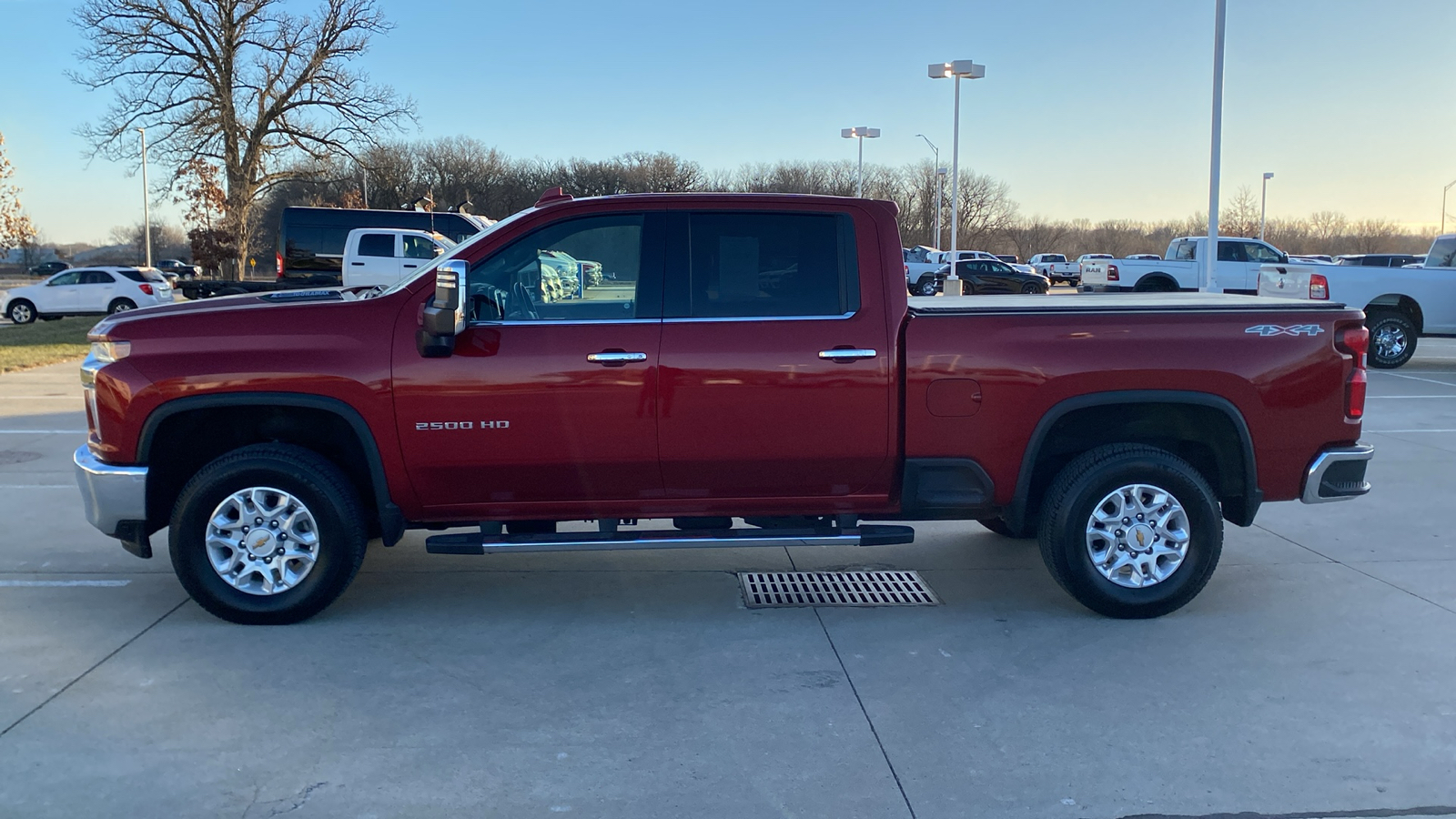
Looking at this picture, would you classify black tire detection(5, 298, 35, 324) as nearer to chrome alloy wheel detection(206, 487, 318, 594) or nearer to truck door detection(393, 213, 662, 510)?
chrome alloy wheel detection(206, 487, 318, 594)

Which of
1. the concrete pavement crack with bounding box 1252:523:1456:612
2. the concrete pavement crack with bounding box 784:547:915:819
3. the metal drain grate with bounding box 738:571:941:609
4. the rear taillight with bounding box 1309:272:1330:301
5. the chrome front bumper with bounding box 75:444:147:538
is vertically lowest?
the concrete pavement crack with bounding box 784:547:915:819

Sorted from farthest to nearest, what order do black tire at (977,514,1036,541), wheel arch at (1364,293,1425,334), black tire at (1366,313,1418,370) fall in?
black tire at (1366,313,1418,370) → wheel arch at (1364,293,1425,334) → black tire at (977,514,1036,541)

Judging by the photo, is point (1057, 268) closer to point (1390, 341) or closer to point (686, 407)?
point (1390, 341)

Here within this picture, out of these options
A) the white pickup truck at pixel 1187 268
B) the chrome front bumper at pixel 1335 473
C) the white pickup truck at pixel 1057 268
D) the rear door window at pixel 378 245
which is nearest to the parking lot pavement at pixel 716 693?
the chrome front bumper at pixel 1335 473

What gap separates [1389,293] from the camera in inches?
637

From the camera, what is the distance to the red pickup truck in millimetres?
4852

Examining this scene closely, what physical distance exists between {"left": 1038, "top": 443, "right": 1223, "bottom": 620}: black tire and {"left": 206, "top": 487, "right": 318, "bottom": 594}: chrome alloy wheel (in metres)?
3.47

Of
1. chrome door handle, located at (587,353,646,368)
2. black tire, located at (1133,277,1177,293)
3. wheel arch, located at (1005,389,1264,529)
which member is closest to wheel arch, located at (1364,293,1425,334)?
black tire, located at (1133,277,1177,293)

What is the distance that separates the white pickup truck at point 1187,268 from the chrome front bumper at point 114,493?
21719 mm

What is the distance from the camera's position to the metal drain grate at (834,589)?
18.0 feet

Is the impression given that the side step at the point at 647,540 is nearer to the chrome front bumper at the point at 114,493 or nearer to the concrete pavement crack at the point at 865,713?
the concrete pavement crack at the point at 865,713

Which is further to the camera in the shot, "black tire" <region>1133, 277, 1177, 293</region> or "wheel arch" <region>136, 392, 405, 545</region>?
"black tire" <region>1133, 277, 1177, 293</region>

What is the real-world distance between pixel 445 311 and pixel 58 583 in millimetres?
2826

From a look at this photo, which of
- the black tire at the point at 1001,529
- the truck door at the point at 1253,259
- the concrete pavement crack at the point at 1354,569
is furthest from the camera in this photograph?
the truck door at the point at 1253,259
